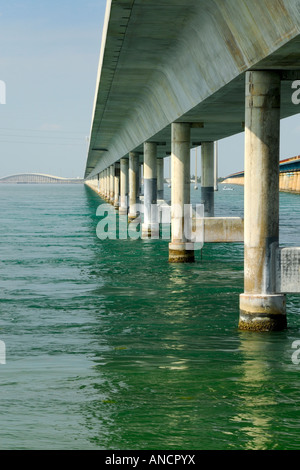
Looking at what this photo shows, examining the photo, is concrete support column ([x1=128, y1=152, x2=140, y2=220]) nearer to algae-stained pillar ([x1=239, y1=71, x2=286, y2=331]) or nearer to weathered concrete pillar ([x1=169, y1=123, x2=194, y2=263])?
weathered concrete pillar ([x1=169, y1=123, x2=194, y2=263])

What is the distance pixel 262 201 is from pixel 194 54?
6751 mm

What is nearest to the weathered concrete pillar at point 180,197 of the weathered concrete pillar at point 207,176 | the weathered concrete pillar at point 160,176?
the weathered concrete pillar at point 207,176

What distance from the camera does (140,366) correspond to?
1408 cm

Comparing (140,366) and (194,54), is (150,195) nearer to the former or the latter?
(194,54)

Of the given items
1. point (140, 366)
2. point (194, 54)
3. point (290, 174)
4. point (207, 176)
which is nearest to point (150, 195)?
point (207, 176)

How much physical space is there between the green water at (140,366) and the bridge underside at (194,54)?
5638 millimetres

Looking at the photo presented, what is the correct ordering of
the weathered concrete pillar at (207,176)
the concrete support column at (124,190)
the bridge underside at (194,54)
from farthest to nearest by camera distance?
the concrete support column at (124,190)
the weathered concrete pillar at (207,176)
the bridge underside at (194,54)

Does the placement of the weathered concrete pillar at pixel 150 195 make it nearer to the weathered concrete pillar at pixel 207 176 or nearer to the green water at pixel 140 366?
the weathered concrete pillar at pixel 207 176

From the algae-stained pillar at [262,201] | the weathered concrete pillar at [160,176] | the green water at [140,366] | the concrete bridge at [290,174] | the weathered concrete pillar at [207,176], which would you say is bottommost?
the green water at [140,366]

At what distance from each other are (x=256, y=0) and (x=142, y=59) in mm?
10648

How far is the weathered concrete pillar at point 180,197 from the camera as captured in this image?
30.7 m

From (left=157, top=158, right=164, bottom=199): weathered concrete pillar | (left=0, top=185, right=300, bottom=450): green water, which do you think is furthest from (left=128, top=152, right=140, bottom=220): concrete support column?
(left=0, top=185, right=300, bottom=450): green water

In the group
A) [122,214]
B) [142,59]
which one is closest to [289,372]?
[142,59]
